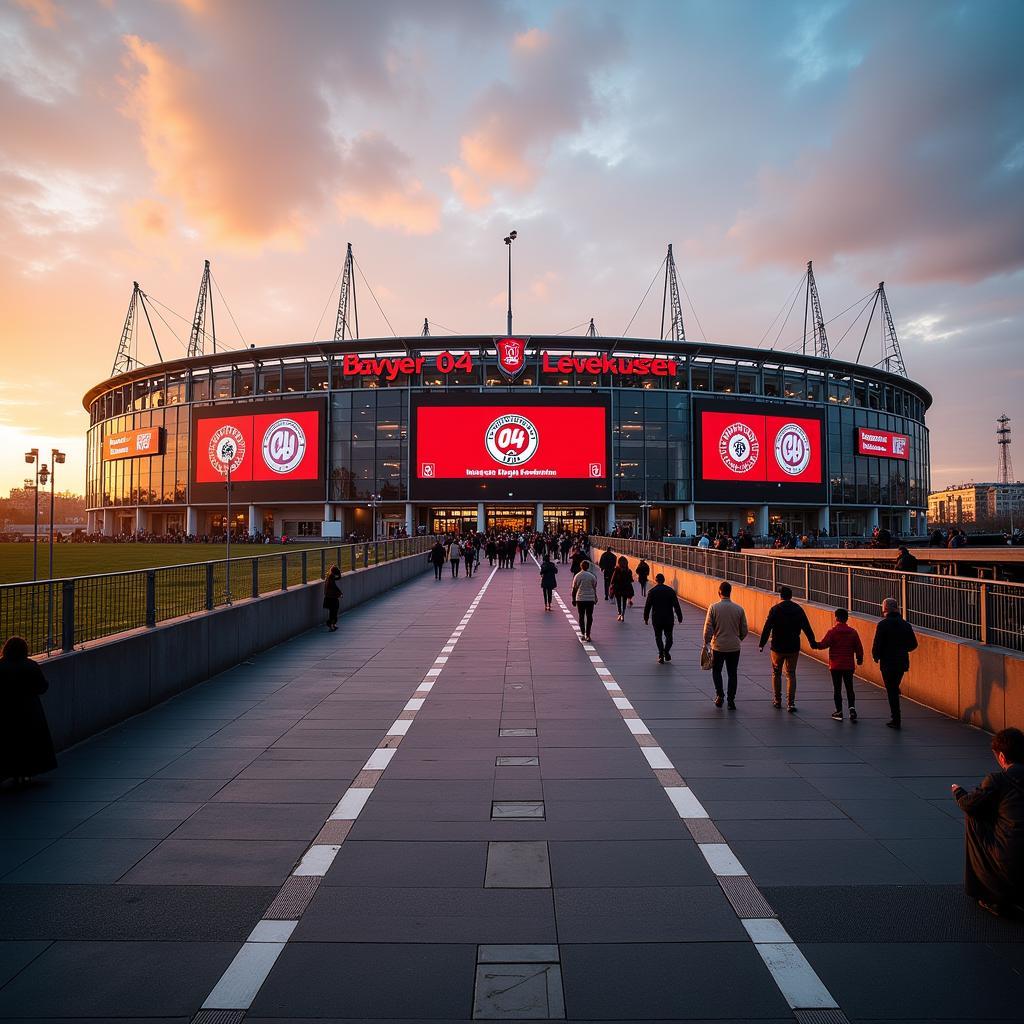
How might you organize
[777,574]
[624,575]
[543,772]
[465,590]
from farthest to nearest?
[465,590] → [624,575] → [777,574] → [543,772]

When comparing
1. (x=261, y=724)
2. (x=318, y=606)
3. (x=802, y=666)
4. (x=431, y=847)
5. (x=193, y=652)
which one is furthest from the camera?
(x=318, y=606)

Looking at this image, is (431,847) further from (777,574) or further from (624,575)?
(624,575)

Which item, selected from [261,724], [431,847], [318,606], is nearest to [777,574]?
[318,606]

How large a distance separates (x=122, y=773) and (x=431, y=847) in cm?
356

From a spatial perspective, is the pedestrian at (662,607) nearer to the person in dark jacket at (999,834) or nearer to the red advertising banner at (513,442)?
the person in dark jacket at (999,834)

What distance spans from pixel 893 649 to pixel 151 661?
9.17m

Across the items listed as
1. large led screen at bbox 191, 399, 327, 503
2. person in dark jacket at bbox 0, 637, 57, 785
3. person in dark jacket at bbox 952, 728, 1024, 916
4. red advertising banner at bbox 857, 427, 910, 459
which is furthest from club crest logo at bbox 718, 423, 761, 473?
person in dark jacket at bbox 952, 728, 1024, 916

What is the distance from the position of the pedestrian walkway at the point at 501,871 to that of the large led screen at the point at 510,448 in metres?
63.0

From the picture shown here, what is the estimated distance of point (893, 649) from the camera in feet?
30.0

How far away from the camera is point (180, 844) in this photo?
5527mm

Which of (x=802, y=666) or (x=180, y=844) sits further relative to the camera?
(x=802, y=666)

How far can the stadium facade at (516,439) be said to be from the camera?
2867 inches

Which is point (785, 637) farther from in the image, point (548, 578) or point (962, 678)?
point (548, 578)

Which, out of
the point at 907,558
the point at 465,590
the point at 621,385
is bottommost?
the point at 465,590
